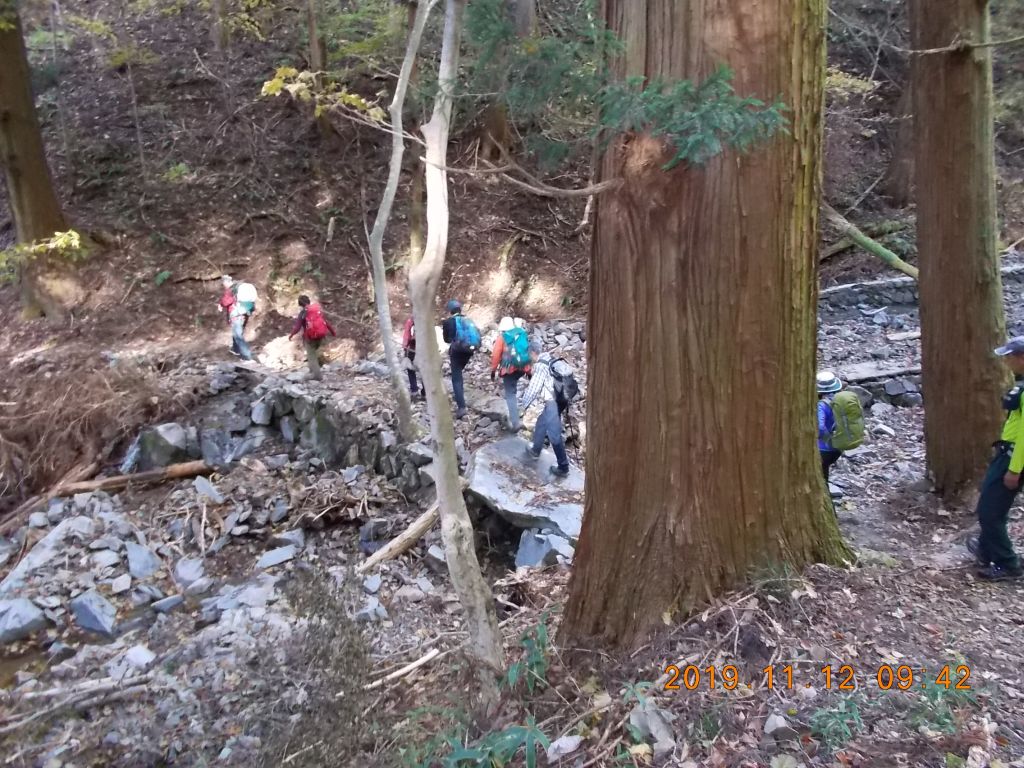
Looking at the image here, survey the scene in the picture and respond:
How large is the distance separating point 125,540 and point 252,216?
28.5 ft

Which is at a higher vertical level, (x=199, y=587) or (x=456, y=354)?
(x=456, y=354)

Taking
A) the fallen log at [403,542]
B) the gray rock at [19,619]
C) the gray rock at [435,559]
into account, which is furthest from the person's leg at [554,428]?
the gray rock at [19,619]

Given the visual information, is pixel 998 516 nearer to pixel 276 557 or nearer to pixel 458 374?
pixel 458 374

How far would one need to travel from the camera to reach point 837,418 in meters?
5.68

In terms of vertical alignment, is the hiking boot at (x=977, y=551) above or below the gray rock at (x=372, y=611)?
above

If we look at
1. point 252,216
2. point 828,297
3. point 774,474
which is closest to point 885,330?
point 828,297

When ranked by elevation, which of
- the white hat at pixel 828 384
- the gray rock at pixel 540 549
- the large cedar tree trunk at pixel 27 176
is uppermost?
the large cedar tree trunk at pixel 27 176

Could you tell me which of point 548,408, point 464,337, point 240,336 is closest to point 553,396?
point 548,408

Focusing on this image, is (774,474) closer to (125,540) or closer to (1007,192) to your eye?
(125,540)

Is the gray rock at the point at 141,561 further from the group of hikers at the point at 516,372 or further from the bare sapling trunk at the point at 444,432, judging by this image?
the bare sapling trunk at the point at 444,432

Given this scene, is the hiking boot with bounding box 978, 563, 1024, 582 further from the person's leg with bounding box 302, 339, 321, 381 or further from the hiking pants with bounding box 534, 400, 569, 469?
the person's leg with bounding box 302, 339, 321, 381

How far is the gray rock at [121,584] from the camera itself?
25.1 ft

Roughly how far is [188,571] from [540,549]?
13.2 feet
